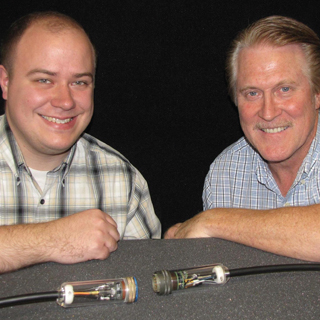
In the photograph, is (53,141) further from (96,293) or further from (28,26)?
(96,293)

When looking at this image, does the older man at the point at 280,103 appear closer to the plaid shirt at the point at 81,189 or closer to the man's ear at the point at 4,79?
the plaid shirt at the point at 81,189

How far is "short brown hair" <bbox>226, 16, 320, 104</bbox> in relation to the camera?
1.41 meters

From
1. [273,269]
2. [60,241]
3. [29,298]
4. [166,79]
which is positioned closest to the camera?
[29,298]

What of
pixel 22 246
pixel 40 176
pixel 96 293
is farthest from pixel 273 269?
pixel 40 176

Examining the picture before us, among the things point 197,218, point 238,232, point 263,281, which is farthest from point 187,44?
point 263,281

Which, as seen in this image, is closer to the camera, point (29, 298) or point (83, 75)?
point (29, 298)

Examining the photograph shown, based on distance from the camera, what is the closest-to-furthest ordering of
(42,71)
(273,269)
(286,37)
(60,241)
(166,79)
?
(273,269)
(60,241)
(42,71)
(286,37)
(166,79)

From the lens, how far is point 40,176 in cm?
147

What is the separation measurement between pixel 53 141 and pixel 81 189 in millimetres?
251

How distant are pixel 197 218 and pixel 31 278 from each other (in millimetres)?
584

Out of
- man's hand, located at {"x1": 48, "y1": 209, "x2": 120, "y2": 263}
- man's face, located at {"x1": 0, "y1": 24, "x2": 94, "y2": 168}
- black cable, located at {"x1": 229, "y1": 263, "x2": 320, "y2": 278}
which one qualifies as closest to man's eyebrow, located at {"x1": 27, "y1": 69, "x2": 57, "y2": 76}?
man's face, located at {"x1": 0, "y1": 24, "x2": 94, "y2": 168}

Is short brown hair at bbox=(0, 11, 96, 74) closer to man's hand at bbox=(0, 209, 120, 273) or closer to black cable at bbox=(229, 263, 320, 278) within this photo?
man's hand at bbox=(0, 209, 120, 273)

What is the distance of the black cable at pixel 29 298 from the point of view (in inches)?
26.2

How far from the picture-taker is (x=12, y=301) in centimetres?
67
